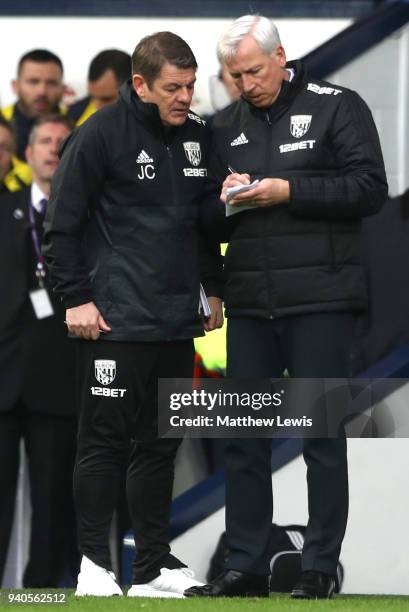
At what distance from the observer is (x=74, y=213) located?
5.48 metres

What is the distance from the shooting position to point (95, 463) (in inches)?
218

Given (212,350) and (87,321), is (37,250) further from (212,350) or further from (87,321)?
(87,321)

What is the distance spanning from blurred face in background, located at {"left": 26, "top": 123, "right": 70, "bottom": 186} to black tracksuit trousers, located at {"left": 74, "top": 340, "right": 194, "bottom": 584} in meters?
1.79

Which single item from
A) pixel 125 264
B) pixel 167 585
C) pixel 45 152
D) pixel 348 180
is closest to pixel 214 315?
pixel 125 264

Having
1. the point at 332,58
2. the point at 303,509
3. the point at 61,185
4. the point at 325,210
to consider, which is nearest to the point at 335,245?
the point at 325,210

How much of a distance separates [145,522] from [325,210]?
118cm

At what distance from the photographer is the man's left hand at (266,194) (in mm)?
5305

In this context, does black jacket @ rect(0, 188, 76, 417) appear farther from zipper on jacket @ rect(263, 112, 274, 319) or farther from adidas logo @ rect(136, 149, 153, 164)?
zipper on jacket @ rect(263, 112, 274, 319)

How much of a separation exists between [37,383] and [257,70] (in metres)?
2.20

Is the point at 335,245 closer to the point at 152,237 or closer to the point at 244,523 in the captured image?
the point at 152,237

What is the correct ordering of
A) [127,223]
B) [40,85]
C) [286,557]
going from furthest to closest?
[40,85] → [286,557] → [127,223]

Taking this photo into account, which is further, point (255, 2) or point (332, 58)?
point (255, 2)

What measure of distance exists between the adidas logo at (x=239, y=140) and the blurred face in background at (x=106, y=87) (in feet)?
8.76

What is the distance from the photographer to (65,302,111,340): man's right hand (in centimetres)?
546
